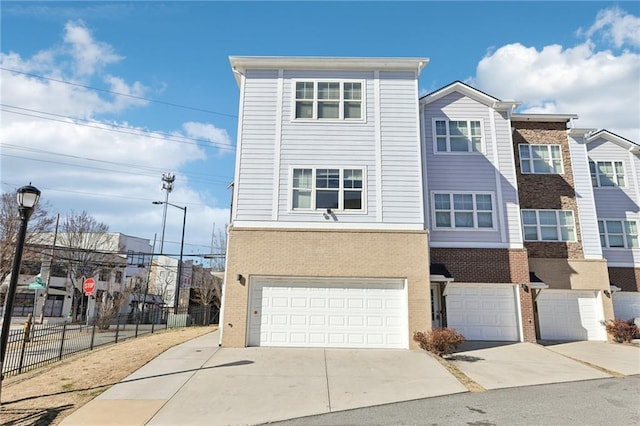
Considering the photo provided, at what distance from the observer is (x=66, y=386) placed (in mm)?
9258

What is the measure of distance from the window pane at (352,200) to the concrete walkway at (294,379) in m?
4.99

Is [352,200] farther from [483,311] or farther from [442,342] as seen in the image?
[483,311]

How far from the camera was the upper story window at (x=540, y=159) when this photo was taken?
19.0 m

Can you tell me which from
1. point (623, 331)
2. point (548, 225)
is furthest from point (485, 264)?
point (623, 331)

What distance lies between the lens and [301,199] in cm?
1475

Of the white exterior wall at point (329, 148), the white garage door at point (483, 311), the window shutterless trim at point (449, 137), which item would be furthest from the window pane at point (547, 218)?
the white exterior wall at point (329, 148)

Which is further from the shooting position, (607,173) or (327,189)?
(607,173)

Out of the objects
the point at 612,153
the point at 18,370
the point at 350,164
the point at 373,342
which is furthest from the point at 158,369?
the point at 612,153

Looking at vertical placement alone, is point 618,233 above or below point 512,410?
above

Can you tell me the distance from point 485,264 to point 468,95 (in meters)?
7.80

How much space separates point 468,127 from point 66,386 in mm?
17353

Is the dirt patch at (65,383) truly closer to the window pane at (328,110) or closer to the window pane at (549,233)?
the window pane at (328,110)

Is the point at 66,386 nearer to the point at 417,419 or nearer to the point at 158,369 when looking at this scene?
the point at 158,369

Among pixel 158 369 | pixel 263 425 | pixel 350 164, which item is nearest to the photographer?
pixel 263 425
